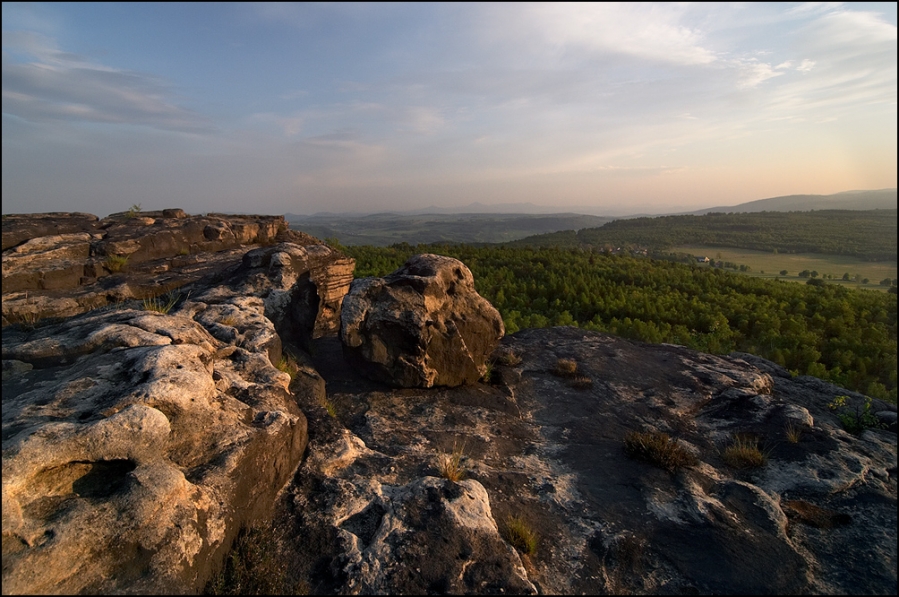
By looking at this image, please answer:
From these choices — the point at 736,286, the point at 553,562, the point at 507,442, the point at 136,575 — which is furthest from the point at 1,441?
the point at 736,286

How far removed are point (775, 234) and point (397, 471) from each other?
188ft

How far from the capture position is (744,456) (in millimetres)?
6809

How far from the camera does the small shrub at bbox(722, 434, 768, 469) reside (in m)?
6.74

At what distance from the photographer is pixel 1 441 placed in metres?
3.95

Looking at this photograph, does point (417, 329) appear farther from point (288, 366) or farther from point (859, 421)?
point (859, 421)

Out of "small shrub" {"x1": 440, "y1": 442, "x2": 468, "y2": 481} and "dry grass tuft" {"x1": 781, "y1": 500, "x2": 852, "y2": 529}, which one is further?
"small shrub" {"x1": 440, "y1": 442, "x2": 468, "y2": 481}

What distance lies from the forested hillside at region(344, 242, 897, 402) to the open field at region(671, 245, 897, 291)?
1151 mm

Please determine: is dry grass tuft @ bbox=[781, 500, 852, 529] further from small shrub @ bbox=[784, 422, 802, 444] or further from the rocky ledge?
small shrub @ bbox=[784, 422, 802, 444]

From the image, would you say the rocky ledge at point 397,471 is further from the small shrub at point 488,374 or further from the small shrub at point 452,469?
the small shrub at point 488,374

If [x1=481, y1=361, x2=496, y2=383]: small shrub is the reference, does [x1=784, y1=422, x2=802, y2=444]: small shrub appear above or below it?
below

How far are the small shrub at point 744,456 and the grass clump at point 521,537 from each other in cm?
395

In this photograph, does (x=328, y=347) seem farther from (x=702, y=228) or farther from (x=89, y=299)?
(x=702, y=228)

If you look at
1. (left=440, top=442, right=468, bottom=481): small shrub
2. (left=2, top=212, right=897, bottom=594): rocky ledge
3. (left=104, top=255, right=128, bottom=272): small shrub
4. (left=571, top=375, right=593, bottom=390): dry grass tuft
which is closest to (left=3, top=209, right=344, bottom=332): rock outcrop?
(left=104, top=255, right=128, bottom=272): small shrub

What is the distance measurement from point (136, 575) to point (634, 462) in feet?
20.7
